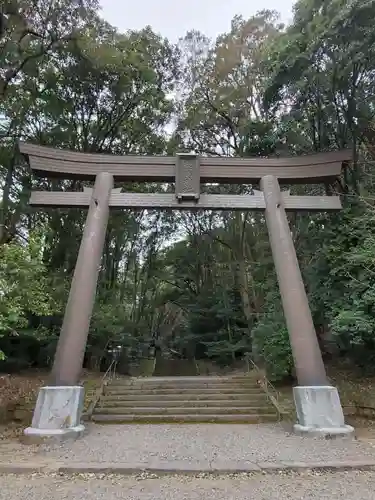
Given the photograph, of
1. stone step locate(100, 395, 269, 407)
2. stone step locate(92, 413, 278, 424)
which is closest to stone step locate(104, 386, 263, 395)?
stone step locate(100, 395, 269, 407)

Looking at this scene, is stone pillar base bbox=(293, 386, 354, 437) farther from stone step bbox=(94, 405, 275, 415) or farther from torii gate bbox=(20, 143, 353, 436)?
stone step bbox=(94, 405, 275, 415)

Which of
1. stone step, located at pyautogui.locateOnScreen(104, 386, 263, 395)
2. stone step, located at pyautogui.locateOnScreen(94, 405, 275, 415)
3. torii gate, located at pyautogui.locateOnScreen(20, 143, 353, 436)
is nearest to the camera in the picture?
torii gate, located at pyautogui.locateOnScreen(20, 143, 353, 436)

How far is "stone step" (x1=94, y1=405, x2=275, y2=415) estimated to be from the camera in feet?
25.0

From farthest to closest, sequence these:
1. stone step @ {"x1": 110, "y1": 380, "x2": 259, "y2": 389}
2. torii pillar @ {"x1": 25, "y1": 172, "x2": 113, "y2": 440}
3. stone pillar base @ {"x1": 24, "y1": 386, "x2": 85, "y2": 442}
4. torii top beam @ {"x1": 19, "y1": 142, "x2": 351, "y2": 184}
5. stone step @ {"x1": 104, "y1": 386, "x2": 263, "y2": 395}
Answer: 1. stone step @ {"x1": 110, "y1": 380, "x2": 259, "y2": 389}
2. stone step @ {"x1": 104, "y1": 386, "x2": 263, "y2": 395}
3. torii top beam @ {"x1": 19, "y1": 142, "x2": 351, "y2": 184}
4. torii pillar @ {"x1": 25, "y1": 172, "x2": 113, "y2": 440}
5. stone pillar base @ {"x1": 24, "y1": 386, "x2": 85, "y2": 442}

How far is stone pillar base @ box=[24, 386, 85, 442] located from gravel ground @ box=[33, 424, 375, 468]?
0.23 m

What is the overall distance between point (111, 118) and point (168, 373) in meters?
11.7

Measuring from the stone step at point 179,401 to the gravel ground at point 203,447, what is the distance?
5.16 ft

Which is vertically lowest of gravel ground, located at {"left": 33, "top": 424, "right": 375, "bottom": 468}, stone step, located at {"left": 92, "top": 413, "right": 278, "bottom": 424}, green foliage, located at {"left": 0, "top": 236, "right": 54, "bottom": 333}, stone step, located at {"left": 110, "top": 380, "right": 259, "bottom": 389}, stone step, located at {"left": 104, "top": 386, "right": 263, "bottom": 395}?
gravel ground, located at {"left": 33, "top": 424, "right": 375, "bottom": 468}

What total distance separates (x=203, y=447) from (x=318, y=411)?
1.96m

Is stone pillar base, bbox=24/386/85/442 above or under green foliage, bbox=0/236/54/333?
under

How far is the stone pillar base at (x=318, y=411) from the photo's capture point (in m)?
5.76

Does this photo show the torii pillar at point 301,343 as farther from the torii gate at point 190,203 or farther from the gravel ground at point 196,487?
the gravel ground at point 196,487

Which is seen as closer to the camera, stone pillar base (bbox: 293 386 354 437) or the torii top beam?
stone pillar base (bbox: 293 386 354 437)

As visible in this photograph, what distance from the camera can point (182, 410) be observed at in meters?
7.70
